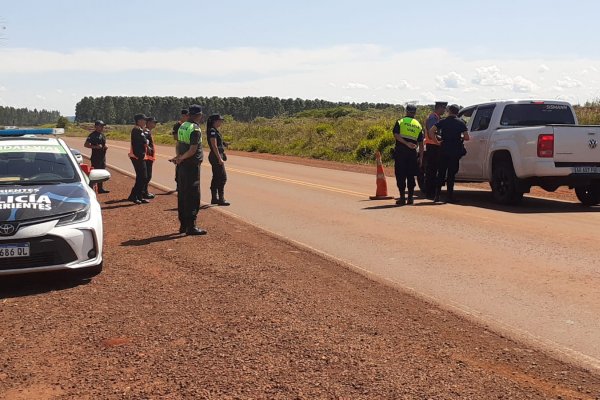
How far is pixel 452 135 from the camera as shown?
13.3m

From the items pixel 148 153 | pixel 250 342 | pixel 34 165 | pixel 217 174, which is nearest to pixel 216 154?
pixel 217 174

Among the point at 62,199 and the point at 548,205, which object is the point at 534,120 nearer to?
the point at 548,205

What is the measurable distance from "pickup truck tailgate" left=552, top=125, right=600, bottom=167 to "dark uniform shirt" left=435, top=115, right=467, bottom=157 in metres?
1.89

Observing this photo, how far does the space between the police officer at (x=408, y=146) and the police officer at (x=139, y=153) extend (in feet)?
17.4

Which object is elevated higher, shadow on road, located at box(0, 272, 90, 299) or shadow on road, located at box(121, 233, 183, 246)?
shadow on road, located at box(121, 233, 183, 246)

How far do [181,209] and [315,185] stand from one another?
8220mm

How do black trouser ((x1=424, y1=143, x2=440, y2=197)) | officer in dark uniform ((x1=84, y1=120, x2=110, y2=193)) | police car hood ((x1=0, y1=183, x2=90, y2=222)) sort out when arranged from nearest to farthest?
1. police car hood ((x1=0, y1=183, x2=90, y2=222))
2. black trouser ((x1=424, y1=143, x2=440, y2=197))
3. officer in dark uniform ((x1=84, y1=120, x2=110, y2=193))

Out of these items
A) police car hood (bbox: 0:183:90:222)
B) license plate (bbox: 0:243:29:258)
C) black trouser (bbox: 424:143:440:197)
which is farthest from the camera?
black trouser (bbox: 424:143:440:197)

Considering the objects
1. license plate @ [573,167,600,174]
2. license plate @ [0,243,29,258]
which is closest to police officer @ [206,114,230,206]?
license plate @ [573,167,600,174]

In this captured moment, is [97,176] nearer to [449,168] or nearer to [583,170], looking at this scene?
[449,168]

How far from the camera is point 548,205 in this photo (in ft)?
43.7

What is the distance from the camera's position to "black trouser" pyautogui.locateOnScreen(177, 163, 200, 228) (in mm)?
9891

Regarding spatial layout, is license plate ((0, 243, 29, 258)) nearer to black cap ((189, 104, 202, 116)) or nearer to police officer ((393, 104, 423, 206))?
black cap ((189, 104, 202, 116))

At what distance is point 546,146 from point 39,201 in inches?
346
